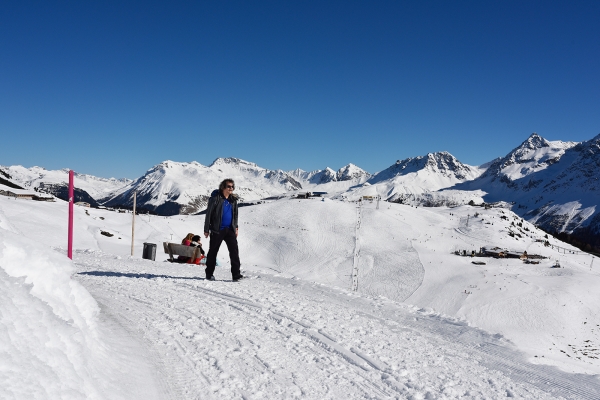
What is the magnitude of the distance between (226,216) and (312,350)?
17.5 ft

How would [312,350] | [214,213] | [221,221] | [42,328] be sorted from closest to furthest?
1. [42,328]
2. [312,350]
3. [214,213]
4. [221,221]

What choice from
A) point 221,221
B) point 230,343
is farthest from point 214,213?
point 230,343

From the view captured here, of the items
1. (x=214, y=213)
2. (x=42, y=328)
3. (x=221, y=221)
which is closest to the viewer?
(x=42, y=328)

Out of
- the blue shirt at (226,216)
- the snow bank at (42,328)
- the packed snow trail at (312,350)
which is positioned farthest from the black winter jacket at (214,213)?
the snow bank at (42,328)

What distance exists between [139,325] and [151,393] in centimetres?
230

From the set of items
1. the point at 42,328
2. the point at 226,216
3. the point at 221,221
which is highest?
the point at 226,216

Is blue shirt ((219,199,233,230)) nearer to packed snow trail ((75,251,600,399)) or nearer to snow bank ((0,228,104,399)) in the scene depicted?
packed snow trail ((75,251,600,399))

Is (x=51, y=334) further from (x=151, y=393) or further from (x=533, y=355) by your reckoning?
(x=533, y=355)

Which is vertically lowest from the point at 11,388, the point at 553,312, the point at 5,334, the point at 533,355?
the point at 553,312

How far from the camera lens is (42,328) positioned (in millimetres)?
2996

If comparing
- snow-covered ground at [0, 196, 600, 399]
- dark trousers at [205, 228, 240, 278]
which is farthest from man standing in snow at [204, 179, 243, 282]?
snow-covered ground at [0, 196, 600, 399]

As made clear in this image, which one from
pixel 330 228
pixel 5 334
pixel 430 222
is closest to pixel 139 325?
pixel 5 334

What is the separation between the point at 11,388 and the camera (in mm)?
2295

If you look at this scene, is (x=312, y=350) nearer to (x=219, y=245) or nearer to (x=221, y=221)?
(x=219, y=245)
